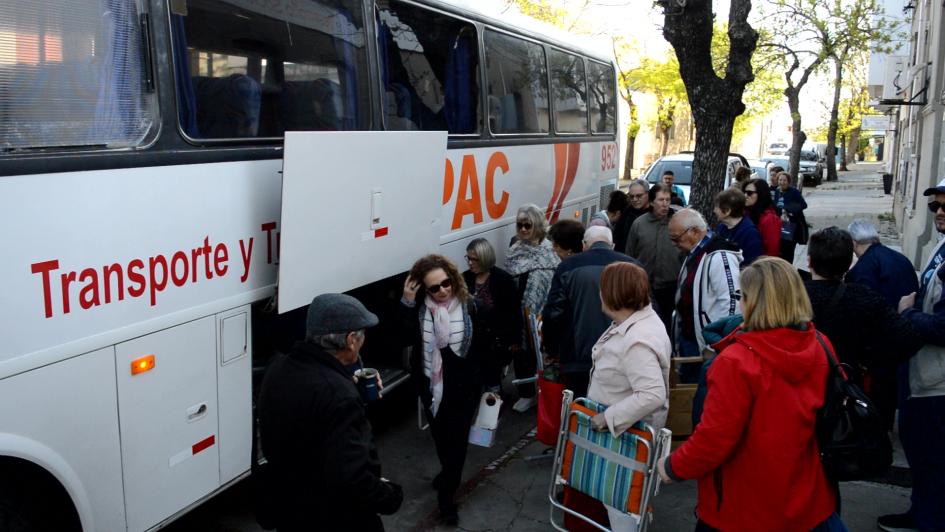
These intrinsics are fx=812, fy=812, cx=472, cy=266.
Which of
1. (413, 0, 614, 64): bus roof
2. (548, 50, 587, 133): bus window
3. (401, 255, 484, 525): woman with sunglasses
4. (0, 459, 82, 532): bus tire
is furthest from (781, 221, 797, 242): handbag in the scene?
(0, 459, 82, 532): bus tire

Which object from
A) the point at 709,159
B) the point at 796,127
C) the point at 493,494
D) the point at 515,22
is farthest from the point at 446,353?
the point at 796,127

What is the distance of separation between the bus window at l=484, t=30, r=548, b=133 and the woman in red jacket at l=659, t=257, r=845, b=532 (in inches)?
174

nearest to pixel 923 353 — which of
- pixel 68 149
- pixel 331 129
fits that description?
pixel 331 129

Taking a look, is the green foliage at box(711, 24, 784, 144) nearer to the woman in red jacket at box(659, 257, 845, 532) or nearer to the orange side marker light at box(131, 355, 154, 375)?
the woman in red jacket at box(659, 257, 845, 532)

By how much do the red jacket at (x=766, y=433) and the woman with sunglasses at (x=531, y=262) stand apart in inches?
121

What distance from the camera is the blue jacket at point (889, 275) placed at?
16.0 feet

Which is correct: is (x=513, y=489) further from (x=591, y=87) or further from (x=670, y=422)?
(x=591, y=87)

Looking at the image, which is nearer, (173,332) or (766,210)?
(173,332)

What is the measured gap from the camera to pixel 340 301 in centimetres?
291

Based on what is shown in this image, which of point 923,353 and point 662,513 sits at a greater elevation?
point 923,353

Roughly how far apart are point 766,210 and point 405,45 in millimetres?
4652

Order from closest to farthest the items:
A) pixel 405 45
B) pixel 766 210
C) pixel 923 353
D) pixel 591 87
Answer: pixel 923 353, pixel 405 45, pixel 766 210, pixel 591 87

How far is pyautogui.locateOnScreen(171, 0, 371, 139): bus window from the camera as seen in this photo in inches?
152

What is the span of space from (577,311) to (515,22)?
4.07 meters
